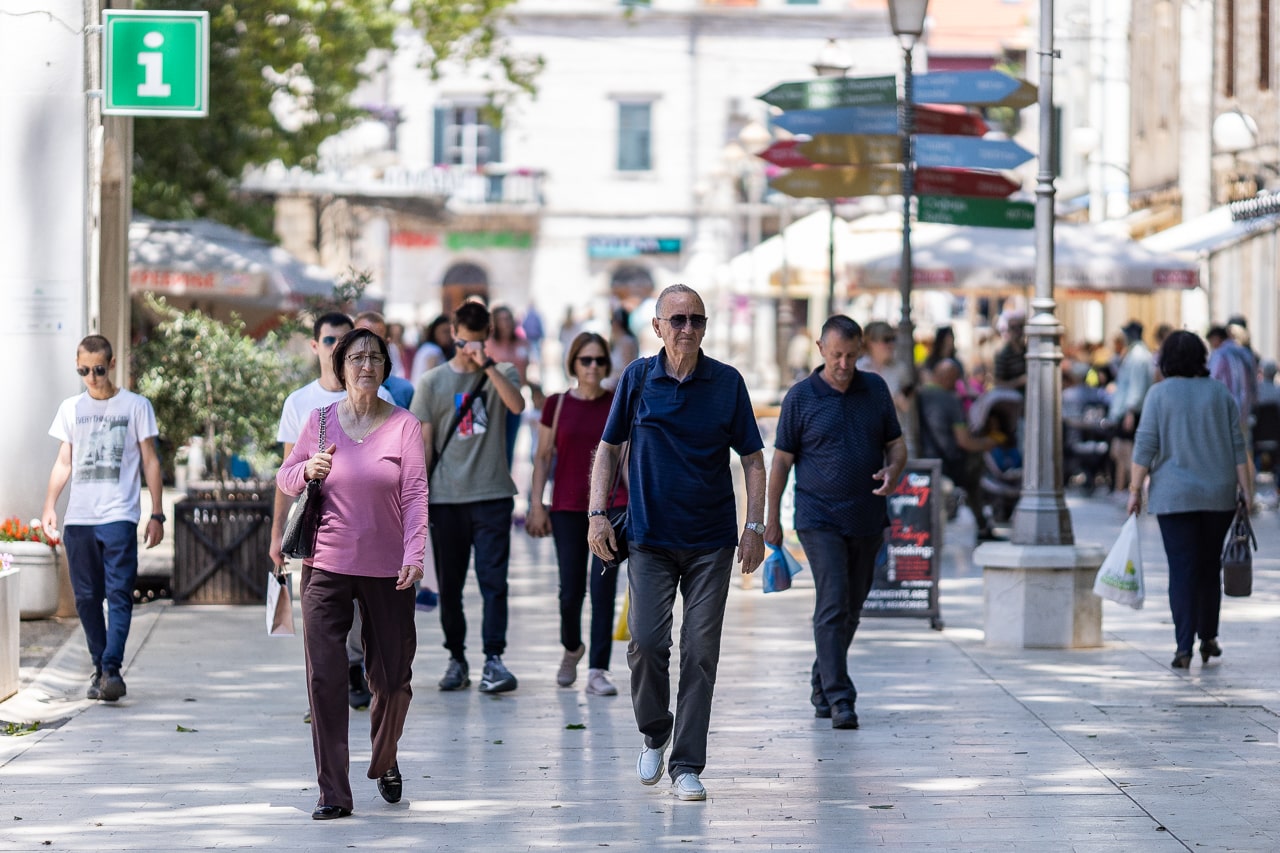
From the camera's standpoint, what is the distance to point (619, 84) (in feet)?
189

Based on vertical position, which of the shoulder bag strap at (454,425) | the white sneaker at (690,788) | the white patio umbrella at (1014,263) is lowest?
the white sneaker at (690,788)

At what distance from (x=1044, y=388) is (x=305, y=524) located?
5.67m

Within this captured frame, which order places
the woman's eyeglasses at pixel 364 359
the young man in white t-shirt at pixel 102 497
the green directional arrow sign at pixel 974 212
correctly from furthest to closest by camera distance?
the green directional arrow sign at pixel 974 212
the young man in white t-shirt at pixel 102 497
the woman's eyeglasses at pixel 364 359

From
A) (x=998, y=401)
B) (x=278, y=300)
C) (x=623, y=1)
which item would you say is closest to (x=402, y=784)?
(x=998, y=401)

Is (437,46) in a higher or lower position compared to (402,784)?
higher

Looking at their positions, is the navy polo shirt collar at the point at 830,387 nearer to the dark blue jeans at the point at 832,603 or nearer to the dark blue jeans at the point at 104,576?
the dark blue jeans at the point at 832,603

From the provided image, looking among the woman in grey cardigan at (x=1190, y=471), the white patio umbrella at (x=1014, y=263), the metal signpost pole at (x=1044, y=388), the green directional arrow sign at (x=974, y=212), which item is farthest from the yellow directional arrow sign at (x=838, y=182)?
the woman in grey cardigan at (x=1190, y=471)

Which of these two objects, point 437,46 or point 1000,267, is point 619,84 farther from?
point 1000,267

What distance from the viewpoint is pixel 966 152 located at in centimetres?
1423

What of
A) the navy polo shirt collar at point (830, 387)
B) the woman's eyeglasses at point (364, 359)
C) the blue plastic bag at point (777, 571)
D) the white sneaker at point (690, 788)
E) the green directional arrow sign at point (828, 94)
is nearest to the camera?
the woman's eyeglasses at point (364, 359)

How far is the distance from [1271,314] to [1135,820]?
2110cm

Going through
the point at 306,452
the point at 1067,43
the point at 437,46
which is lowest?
the point at 306,452

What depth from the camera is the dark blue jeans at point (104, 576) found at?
980 cm

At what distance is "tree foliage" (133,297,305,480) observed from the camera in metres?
14.1
